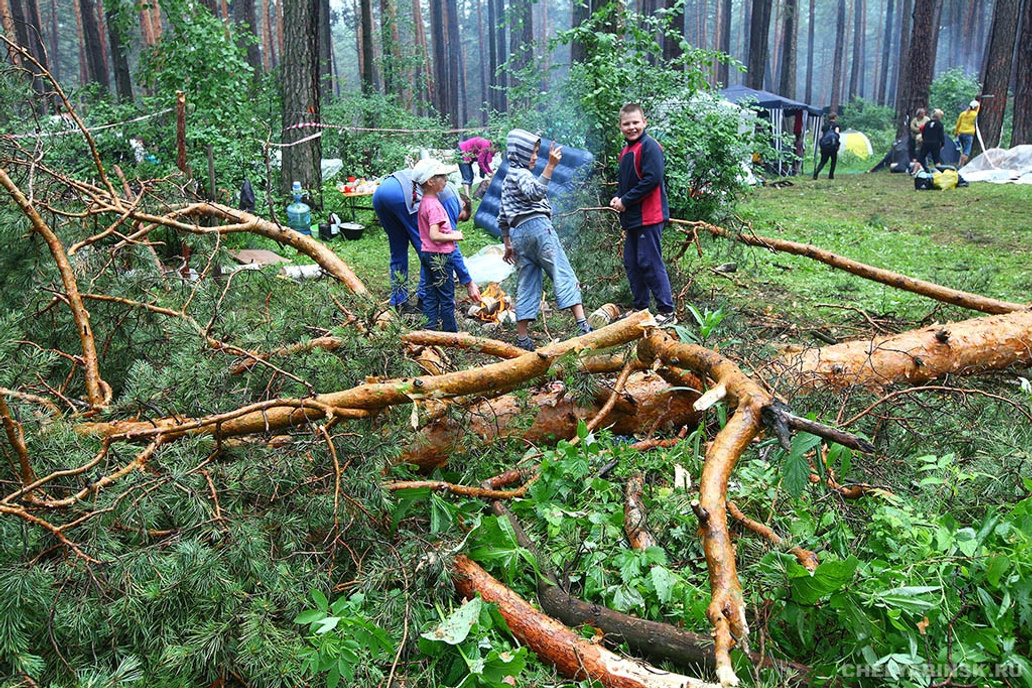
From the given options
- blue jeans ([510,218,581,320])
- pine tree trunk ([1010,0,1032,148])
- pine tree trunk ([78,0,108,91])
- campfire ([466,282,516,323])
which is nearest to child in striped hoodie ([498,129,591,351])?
blue jeans ([510,218,581,320])

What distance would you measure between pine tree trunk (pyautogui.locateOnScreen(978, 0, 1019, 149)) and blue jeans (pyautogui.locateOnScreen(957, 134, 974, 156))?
0.84 ft

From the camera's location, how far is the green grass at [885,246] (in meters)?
6.04

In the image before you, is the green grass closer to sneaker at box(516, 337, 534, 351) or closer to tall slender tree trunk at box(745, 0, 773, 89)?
sneaker at box(516, 337, 534, 351)

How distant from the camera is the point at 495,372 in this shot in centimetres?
303

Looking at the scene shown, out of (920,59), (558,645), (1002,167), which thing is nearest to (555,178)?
(558,645)

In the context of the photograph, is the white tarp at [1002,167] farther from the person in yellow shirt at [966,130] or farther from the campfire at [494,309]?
the campfire at [494,309]

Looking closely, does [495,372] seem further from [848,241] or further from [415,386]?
[848,241]

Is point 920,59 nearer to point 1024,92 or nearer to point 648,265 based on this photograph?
point 1024,92

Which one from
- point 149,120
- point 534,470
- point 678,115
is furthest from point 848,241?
point 149,120

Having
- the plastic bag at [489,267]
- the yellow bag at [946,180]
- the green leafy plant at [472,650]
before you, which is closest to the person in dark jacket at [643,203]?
the plastic bag at [489,267]

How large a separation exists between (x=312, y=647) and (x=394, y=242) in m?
4.15

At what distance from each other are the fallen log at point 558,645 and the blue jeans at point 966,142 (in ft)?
59.9

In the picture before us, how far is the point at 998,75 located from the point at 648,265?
1554 centimetres

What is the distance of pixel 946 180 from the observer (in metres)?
13.5
